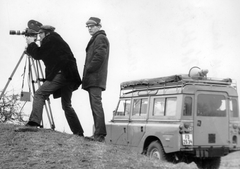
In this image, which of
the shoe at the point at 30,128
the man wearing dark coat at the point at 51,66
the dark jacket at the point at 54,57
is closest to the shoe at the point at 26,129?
the shoe at the point at 30,128

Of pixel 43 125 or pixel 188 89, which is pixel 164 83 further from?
pixel 43 125

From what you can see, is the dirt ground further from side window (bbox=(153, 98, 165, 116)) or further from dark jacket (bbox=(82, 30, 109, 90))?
side window (bbox=(153, 98, 165, 116))

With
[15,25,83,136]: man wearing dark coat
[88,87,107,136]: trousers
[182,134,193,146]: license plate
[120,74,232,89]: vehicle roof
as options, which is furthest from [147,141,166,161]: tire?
[15,25,83,136]: man wearing dark coat

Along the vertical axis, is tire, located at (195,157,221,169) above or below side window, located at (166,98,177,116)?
below

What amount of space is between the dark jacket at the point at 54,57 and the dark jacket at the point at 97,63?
0.75 ft

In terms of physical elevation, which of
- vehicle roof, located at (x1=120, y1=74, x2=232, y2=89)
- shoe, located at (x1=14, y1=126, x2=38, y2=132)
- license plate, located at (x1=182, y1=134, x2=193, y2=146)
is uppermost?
vehicle roof, located at (x1=120, y1=74, x2=232, y2=89)

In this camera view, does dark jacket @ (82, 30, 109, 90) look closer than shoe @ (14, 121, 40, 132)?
No

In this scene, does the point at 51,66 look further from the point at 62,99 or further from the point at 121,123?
the point at 121,123

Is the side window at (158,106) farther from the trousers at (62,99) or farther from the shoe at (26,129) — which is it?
the shoe at (26,129)

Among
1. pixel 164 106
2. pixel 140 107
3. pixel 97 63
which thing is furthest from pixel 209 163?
pixel 97 63

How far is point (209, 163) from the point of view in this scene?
11.1 meters

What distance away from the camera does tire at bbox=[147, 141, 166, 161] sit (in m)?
10.5

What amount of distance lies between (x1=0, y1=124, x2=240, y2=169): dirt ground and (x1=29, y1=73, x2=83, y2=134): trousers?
36 cm

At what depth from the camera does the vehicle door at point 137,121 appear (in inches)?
449
